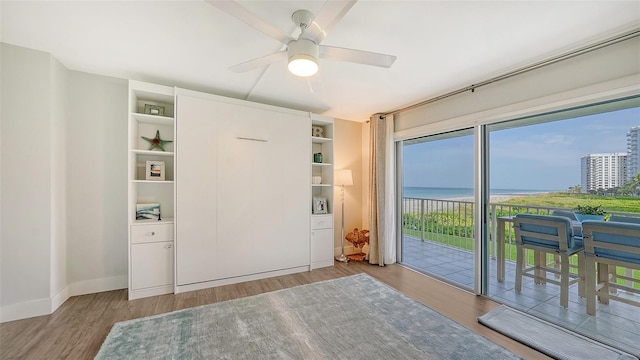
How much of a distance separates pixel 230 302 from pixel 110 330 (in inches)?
38.8

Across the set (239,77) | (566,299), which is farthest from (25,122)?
(566,299)

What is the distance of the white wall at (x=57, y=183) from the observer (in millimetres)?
2225

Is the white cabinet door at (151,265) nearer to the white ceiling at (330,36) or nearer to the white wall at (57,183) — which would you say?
the white wall at (57,183)

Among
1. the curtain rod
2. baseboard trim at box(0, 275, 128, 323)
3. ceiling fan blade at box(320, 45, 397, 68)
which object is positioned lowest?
baseboard trim at box(0, 275, 128, 323)

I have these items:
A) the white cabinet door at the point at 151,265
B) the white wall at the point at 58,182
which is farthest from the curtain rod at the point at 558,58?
the white wall at the point at 58,182

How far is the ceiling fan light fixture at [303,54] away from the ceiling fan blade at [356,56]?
9 centimetres

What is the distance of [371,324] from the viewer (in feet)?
7.19

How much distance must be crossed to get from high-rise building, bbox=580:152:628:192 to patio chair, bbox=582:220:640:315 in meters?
0.35

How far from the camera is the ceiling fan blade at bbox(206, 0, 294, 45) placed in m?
1.25

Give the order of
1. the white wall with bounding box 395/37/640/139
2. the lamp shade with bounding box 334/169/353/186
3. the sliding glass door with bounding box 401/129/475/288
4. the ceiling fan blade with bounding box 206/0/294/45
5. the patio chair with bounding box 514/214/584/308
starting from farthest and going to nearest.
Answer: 1. the lamp shade with bounding box 334/169/353/186
2. the sliding glass door with bounding box 401/129/475/288
3. the patio chair with bounding box 514/214/584/308
4. the white wall with bounding box 395/37/640/139
5. the ceiling fan blade with bounding box 206/0/294/45

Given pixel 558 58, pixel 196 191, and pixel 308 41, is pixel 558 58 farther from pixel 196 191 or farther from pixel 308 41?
pixel 196 191

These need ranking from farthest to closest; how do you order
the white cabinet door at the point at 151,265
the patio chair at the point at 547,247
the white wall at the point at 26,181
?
1. the white cabinet door at the point at 151,265
2. the patio chair at the point at 547,247
3. the white wall at the point at 26,181

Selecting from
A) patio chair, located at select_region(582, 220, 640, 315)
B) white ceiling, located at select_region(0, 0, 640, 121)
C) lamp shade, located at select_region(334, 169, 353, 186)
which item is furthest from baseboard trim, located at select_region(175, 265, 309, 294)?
patio chair, located at select_region(582, 220, 640, 315)

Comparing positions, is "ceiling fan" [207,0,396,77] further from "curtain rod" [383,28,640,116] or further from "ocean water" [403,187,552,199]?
"ocean water" [403,187,552,199]
